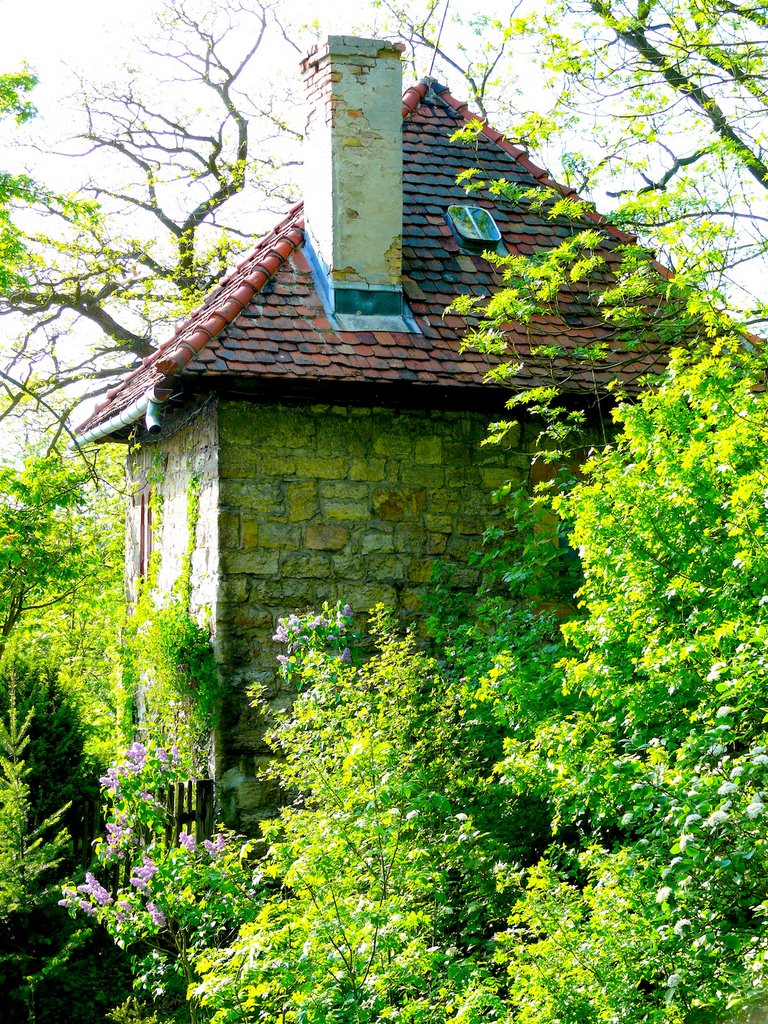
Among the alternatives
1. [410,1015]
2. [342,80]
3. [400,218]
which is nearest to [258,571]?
[400,218]

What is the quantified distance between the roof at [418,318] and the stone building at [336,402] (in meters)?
0.02

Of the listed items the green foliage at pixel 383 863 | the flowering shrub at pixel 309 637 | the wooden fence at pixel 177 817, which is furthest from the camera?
the wooden fence at pixel 177 817

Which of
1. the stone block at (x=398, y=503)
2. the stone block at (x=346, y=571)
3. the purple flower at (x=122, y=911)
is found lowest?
the purple flower at (x=122, y=911)

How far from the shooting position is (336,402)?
26.7ft

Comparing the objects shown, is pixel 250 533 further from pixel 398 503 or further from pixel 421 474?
pixel 421 474

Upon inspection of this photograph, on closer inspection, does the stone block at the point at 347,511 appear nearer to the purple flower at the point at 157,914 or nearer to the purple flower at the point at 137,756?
the purple flower at the point at 137,756

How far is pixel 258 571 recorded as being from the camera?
7.79 meters

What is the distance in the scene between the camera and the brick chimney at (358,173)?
27.5 feet

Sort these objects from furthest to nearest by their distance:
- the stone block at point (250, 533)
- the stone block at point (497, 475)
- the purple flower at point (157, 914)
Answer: the stone block at point (497, 475) → the stone block at point (250, 533) → the purple flower at point (157, 914)

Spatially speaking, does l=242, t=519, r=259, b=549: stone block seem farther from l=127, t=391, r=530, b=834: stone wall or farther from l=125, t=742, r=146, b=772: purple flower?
l=125, t=742, r=146, b=772: purple flower

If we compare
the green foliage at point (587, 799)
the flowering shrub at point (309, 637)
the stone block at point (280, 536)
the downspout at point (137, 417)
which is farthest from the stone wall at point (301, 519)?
the green foliage at point (587, 799)

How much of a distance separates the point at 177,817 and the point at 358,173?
15.5 ft

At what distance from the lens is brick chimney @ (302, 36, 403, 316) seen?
8375 mm

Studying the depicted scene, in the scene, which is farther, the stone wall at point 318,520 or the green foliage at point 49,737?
the green foliage at point 49,737
